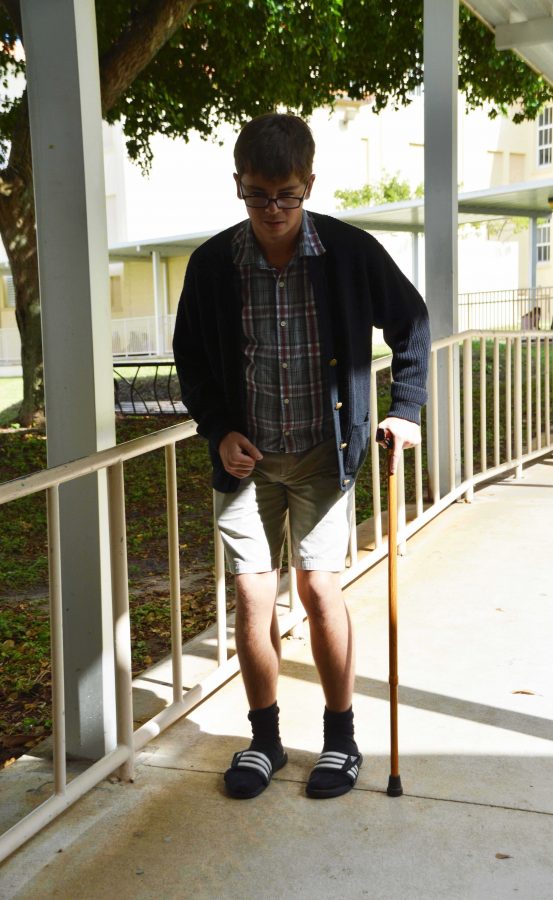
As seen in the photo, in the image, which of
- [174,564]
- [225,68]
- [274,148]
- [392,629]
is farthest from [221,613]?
[225,68]

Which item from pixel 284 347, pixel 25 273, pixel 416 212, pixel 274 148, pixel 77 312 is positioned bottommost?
pixel 284 347

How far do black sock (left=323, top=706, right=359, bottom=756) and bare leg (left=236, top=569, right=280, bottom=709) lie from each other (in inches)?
6.9

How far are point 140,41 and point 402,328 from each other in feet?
29.2

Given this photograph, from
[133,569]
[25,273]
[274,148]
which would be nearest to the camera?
[274,148]

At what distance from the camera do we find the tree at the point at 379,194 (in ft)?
115

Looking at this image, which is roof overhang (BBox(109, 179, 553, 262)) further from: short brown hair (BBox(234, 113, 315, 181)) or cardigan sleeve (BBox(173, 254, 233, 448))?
short brown hair (BBox(234, 113, 315, 181))

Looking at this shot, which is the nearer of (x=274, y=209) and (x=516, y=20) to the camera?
(x=274, y=209)

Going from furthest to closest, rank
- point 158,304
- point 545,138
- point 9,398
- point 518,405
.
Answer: point 545,138
point 158,304
point 9,398
point 518,405

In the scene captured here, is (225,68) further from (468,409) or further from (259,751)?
(259,751)

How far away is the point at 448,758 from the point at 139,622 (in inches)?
109

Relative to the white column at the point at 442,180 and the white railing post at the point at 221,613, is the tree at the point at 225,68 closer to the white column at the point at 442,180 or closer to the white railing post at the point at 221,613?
the white column at the point at 442,180

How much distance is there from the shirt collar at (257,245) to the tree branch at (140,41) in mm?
8533

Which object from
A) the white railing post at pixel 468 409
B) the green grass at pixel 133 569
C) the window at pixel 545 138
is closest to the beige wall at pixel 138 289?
the window at pixel 545 138

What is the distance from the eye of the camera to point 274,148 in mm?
2369
